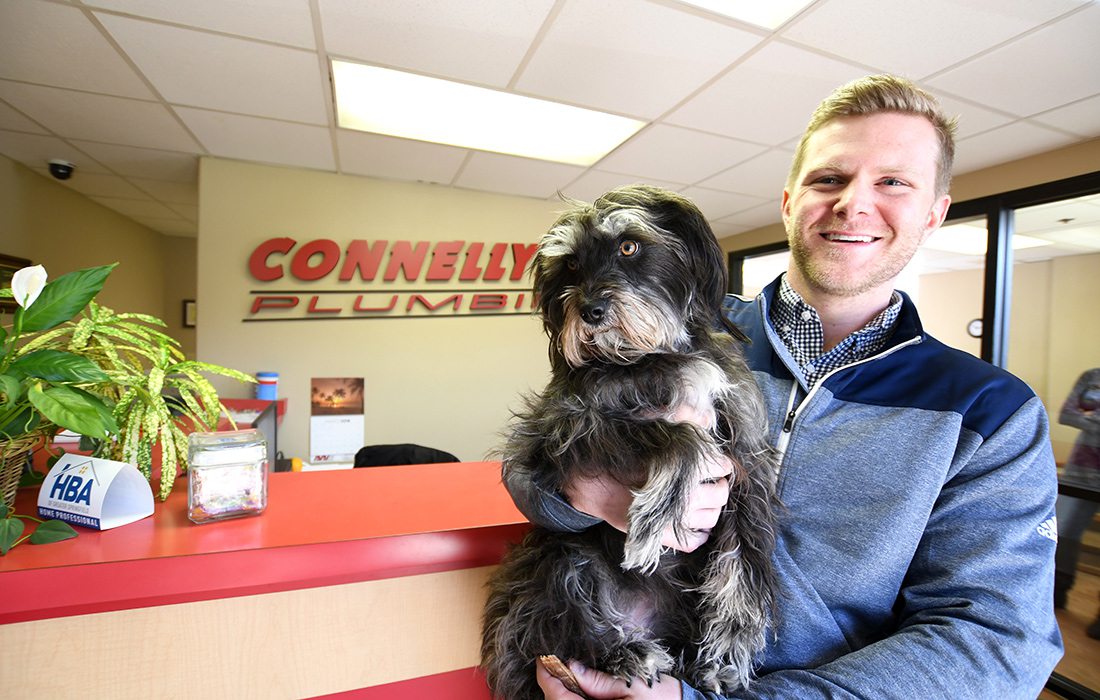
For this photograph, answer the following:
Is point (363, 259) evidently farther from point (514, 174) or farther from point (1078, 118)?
point (1078, 118)

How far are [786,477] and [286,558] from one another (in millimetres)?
1155

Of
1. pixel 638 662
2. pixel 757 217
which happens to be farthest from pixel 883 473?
pixel 757 217

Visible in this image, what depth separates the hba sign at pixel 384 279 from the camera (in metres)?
5.00

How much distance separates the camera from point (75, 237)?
5988mm

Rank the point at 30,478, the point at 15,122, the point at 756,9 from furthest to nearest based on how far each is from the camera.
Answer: the point at 15,122, the point at 756,9, the point at 30,478

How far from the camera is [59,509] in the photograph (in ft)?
3.65

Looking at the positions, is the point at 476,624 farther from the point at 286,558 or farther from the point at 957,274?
the point at 957,274

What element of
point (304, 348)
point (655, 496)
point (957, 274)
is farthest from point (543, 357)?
point (957, 274)

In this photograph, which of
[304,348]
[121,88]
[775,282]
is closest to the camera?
[775,282]

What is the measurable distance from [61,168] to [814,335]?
6763 millimetres

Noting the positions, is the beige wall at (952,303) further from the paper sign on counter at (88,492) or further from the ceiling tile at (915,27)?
the paper sign on counter at (88,492)

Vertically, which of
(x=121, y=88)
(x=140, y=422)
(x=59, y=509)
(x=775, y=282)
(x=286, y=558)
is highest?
(x=121, y=88)

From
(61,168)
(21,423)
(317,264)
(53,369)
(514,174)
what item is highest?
(514,174)

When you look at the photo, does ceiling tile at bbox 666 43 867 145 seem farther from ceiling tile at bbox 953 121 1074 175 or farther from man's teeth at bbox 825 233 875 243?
man's teeth at bbox 825 233 875 243
